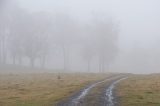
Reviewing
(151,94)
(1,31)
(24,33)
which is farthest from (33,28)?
(151,94)

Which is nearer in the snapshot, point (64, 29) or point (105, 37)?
point (105, 37)

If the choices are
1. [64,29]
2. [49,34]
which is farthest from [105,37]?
[49,34]

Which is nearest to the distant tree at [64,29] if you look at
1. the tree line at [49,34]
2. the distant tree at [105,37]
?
the tree line at [49,34]

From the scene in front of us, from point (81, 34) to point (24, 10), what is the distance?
2468 cm

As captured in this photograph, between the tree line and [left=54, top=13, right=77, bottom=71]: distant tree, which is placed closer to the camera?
the tree line

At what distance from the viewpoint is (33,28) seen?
438 ft

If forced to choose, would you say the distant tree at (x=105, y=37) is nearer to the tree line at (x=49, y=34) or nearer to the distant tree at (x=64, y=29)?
the tree line at (x=49, y=34)

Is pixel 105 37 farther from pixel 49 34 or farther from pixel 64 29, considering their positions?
pixel 49 34

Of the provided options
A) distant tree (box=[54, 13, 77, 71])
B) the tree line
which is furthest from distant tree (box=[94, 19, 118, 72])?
distant tree (box=[54, 13, 77, 71])

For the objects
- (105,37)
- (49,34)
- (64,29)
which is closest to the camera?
(105,37)

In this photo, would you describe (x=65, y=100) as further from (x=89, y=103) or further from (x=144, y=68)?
(x=144, y=68)

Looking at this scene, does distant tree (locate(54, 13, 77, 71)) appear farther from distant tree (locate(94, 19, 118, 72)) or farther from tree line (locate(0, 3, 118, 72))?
distant tree (locate(94, 19, 118, 72))

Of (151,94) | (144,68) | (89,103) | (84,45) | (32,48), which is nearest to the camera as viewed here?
(89,103)

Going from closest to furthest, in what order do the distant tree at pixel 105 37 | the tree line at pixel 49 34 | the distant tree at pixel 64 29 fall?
the tree line at pixel 49 34 < the distant tree at pixel 105 37 < the distant tree at pixel 64 29
